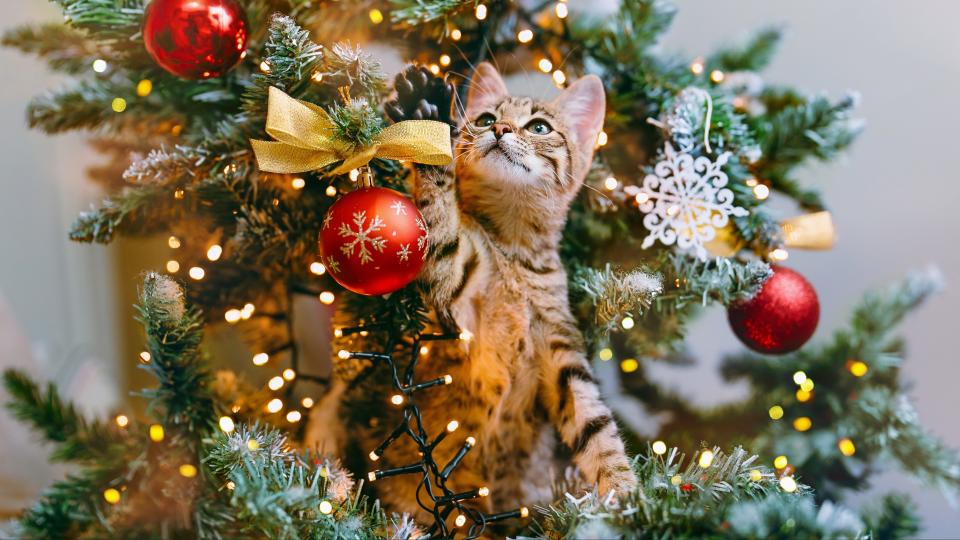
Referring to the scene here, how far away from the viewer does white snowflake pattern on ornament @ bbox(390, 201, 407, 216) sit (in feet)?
1.71

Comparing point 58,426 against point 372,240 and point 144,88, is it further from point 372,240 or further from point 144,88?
point 372,240

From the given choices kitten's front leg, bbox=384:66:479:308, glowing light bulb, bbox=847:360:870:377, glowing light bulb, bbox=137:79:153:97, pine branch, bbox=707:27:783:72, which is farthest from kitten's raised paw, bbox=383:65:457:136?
glowing light bulb, bbox=847:360:870:377

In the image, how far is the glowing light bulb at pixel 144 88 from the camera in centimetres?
72

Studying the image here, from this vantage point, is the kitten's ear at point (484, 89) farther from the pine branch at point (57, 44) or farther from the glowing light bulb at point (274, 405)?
the pine branch at point (57, 44)

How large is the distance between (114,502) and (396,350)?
1.11 ft

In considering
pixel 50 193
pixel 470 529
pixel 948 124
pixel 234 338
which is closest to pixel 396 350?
pixel 470 529

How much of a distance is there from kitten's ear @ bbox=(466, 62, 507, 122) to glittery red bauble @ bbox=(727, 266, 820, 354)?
33 centimetres

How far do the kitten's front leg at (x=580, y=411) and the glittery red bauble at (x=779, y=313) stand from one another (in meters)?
0.18

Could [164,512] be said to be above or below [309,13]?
below

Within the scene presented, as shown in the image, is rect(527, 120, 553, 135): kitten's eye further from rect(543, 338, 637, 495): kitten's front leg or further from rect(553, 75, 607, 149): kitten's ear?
rect(543, 338, 637, 495): kitten's front leg

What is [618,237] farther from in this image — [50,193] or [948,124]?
[50,193]

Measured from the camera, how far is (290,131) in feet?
1.70

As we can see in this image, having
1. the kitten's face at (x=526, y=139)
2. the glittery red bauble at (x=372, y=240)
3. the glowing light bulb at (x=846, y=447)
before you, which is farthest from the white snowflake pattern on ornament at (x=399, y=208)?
the glowing light bulb at (x=846, y=447)

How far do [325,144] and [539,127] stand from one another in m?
0.21
